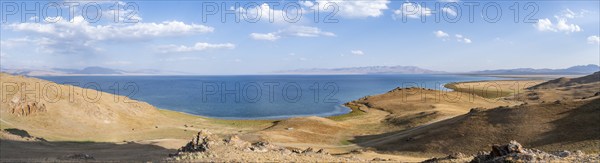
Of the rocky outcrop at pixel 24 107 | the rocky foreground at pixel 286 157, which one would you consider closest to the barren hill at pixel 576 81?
the rocky foreground at pixel 286 157

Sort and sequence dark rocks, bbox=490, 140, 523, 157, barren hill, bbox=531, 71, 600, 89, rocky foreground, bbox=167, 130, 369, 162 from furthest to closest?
barren hill, bbox=531, 71, 600, 89 < dark rocks, bbox=490, 140, 523, 157 < rocky foreground, bbox=167, 130, 369, 162

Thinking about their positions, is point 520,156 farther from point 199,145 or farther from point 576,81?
point 576,81

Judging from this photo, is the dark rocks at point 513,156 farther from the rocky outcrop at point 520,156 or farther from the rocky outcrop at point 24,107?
the rocky outcrop at point 24,107

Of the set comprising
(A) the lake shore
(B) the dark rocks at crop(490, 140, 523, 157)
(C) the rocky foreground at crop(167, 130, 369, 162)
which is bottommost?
(A) the lake shore

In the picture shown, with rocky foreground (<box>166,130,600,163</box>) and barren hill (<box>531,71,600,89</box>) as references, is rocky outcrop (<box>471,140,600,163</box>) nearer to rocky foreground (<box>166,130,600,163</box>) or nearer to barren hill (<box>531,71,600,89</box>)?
rocky foreground (<box>166,130,600,163</box>)

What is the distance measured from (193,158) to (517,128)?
3508 centimetres

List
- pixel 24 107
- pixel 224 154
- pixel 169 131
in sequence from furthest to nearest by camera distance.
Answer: pixel 169 131 < pixel 24 107 < pixel 224 154

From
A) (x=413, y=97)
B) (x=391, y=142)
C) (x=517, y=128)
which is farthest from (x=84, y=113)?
(x=413, y=97)

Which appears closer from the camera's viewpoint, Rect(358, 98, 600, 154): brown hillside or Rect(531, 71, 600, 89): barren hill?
Rect(358, 98, 600, 154): brown hillside

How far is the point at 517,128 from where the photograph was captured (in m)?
41.8

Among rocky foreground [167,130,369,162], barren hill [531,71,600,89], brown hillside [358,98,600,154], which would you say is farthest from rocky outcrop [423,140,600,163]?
barren hill [531,71,600,89]

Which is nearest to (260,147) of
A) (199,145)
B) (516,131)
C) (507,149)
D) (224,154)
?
(199,145)

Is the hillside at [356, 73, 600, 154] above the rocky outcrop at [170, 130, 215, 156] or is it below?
below

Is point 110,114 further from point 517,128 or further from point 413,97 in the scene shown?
point 413,97
